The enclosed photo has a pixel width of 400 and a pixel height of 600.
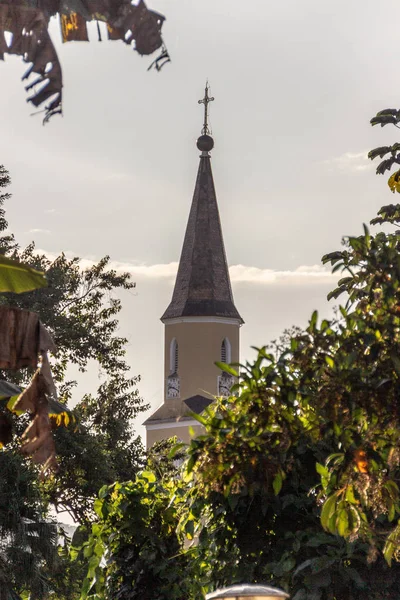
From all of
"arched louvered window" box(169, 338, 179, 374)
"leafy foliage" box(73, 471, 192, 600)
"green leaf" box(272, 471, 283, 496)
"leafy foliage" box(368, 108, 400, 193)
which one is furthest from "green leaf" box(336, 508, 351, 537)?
"arched louvered window" box(169, 338, 179, 374)

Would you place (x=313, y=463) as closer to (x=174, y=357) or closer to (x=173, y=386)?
(x=173, y=386)

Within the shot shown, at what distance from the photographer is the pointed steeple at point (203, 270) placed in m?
66.8

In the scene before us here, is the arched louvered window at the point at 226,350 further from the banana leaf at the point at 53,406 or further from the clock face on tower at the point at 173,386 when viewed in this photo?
the banana leaf at the point at 53,406

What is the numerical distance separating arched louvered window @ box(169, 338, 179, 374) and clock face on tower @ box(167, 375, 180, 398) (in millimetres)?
596

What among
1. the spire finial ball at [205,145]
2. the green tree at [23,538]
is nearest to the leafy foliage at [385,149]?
the green tree at [23,538]

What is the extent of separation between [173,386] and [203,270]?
750 cm

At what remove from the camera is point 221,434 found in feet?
20.6

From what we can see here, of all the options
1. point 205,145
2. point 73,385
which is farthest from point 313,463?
point 205,145

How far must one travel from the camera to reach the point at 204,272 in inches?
2625

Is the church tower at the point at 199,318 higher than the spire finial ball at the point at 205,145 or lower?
lower

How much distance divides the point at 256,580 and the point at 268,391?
6.14 ft

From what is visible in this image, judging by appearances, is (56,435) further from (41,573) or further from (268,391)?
(268,391)

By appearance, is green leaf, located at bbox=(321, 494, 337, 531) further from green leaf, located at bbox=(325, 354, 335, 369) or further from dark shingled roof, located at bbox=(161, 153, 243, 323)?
dark shingled roof, located at bbox=(161, 153, 243, 323)

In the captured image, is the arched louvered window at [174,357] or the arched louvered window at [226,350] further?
the arched louvered window at [174,357]
